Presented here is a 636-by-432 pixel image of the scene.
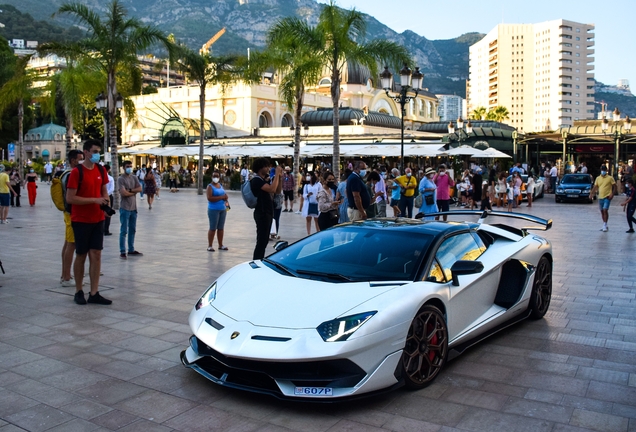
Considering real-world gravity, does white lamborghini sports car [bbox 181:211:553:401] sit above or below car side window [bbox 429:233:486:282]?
below

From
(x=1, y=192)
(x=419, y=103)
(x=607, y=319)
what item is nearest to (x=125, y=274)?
(x=607, y=319)

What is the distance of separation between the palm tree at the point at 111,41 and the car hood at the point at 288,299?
756 inches

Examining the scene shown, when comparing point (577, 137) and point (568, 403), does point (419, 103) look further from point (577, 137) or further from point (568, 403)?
point (568, 403)

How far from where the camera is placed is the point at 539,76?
18525 centimetres

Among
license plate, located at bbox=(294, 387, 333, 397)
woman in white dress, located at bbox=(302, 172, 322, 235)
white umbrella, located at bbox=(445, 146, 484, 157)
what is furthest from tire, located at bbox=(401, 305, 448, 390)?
white umbrella, located at bbox=(445, 146, 484, 157)

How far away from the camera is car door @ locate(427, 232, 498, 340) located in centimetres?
514

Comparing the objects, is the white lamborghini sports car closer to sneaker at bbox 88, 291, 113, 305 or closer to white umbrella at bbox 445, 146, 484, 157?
sneaker at bbox 88, 291, 113, 305

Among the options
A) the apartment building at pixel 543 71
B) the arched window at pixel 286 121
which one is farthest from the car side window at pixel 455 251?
the apartment building at pixel 543 71

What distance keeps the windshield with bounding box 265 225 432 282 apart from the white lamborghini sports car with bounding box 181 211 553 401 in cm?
1

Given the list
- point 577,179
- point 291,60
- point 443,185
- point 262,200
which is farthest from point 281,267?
point 577,179

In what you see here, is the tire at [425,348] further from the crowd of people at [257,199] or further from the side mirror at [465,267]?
the crowd of people at [257,199]

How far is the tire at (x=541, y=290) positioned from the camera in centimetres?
657

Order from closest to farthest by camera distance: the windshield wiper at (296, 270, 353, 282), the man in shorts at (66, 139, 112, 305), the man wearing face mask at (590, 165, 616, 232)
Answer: the windshield wiper at (296, 270, 353, 282)
the man in shorts at (66, 139, 112, 305)
the man wearing face mask at (590, 165, 616, 232)

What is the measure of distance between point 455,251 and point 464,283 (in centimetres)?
38
